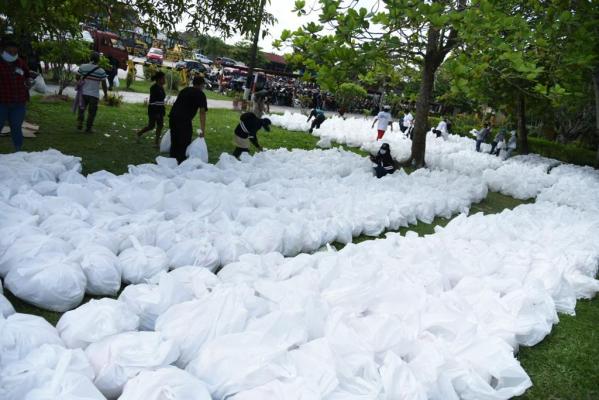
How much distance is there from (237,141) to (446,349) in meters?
5.05

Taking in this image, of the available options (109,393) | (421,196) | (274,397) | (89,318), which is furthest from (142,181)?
(421,196)

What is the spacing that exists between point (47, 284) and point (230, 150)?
5814 mm

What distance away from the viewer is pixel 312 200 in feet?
17.4

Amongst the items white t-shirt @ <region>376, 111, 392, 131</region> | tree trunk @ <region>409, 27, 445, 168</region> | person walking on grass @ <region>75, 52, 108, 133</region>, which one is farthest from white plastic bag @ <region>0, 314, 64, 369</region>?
white t-shirt @ <region>376, 111, 392, 131</region>

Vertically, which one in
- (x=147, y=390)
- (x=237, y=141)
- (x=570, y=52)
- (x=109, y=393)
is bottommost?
(x=109, y=393)

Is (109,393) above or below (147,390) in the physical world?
below

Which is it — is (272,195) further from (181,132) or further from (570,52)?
(570,52)

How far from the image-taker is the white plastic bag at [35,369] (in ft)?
5.97

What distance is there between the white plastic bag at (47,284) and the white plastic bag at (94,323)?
369 mm

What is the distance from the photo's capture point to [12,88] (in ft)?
17.3

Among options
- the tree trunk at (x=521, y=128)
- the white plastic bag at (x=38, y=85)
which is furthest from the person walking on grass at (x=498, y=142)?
the white plastic bag at (x=38, y=85)

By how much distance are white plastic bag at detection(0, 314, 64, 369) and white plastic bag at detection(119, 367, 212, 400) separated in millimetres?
491

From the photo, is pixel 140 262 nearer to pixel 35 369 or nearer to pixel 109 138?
pixel 35 369

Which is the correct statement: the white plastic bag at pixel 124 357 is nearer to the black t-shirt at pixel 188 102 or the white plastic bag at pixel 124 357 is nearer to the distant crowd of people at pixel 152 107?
the distant crowd of people at pixel 152 107
